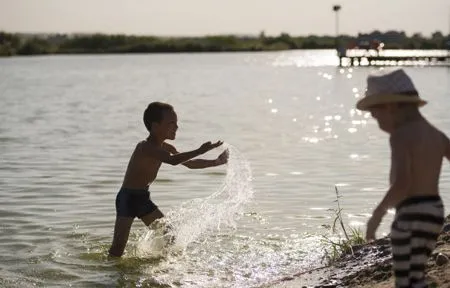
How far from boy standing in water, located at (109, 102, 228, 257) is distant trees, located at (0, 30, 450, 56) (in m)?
87.4

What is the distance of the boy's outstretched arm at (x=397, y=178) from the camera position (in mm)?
4711

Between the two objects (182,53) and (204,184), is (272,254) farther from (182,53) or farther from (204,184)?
(182,53)

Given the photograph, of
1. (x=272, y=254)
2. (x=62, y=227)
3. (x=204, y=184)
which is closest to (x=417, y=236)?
(x=272, y=254)

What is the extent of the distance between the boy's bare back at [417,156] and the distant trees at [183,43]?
90766 millimetres

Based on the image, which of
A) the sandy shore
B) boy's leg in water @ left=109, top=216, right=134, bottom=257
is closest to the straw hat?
the sandy shore

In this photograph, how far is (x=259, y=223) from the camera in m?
11.2

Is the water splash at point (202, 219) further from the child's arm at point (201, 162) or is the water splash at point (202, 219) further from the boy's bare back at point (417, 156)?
the boy's bare back at point (417, 156)

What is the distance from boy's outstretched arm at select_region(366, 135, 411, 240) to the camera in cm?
471

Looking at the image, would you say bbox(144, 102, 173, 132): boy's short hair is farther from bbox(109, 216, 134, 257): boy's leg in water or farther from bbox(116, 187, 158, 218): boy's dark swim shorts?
bbox(109, 216, 134, 257): boy's leg in water

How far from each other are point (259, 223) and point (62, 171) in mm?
6480

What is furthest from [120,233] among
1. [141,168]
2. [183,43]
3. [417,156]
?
[183,43]

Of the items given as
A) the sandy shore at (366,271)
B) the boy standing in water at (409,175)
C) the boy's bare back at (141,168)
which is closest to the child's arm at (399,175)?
the boy standing in water at (409,175)

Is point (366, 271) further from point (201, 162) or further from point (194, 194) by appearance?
point (194, 194)

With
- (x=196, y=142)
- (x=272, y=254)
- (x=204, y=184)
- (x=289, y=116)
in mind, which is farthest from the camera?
(x=289, y=116)
